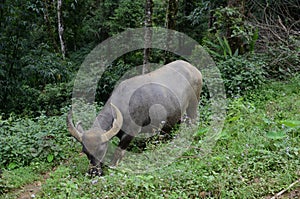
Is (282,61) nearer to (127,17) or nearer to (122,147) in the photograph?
(122,147)

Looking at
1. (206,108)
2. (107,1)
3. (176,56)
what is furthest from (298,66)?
(107,1)

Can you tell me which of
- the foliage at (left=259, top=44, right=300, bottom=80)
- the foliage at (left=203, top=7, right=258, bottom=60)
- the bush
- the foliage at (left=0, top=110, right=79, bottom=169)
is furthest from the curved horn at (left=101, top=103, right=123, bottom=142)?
the foliage at (left=259, top=44, right=300, bottom=80)

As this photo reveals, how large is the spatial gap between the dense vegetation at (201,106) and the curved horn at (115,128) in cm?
63

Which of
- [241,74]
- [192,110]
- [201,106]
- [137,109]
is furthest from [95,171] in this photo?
[241,74]

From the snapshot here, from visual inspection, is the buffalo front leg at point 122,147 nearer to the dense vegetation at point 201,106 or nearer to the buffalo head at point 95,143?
the buffalo head at point 95,143

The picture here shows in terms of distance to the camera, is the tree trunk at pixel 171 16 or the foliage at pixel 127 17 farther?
the foliage at pixel 127 17

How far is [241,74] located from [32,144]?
5470 mm

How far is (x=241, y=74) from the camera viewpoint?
9109 millimetres

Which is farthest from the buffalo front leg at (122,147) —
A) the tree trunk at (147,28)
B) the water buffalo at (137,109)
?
the tree trunk at (147,28)

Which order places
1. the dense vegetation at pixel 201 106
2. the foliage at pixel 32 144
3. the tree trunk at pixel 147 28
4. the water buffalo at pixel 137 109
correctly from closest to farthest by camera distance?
1. the dense vegetation at pixel 201 106
2. the water buffalo at pixel 137 109
3. the foliage at pixel 32 144
4. the tree trunk at pixel 147 28

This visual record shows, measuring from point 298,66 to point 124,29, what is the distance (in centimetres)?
731

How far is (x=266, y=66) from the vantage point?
964 centimetres

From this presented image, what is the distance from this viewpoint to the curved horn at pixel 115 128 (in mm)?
5394

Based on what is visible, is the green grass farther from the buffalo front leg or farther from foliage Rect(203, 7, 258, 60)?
foliage Rect(203, 7, 258, 60)
